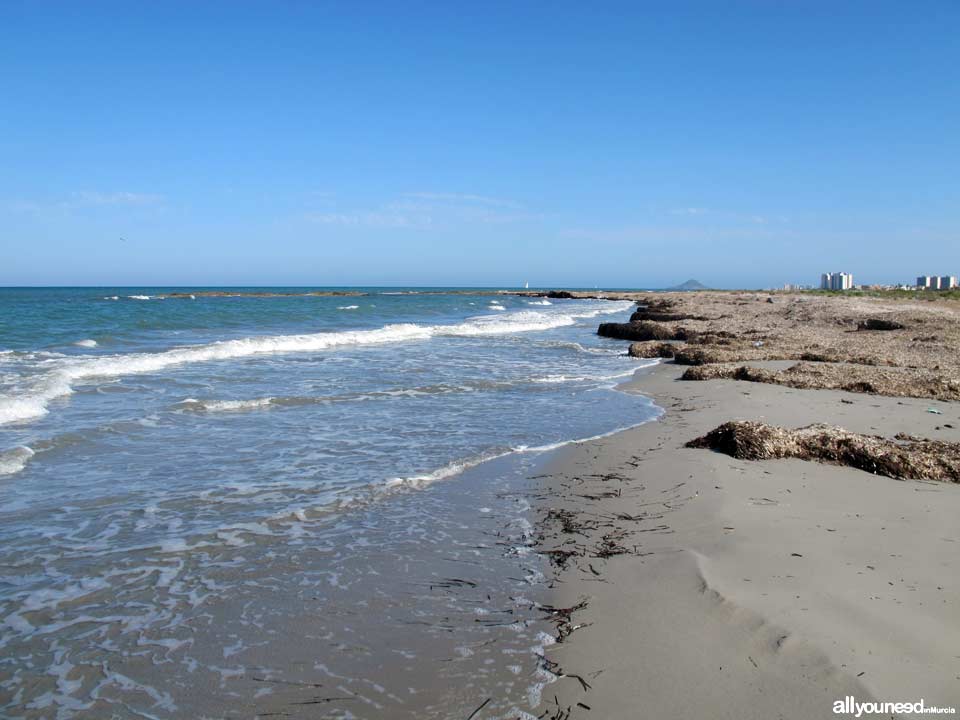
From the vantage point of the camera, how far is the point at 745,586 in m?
3.99

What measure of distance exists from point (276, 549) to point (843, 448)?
561 centimetres

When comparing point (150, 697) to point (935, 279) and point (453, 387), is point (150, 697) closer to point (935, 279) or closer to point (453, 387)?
point (453, 387)

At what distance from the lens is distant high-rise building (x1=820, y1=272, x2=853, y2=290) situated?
80.4 metres

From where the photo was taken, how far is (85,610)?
4.02 metres

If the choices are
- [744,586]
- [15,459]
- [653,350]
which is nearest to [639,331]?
[653,350]

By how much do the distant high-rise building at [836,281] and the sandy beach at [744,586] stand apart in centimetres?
8350

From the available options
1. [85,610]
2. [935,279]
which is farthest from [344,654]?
[935,279]

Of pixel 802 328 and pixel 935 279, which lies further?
pixel 935 279

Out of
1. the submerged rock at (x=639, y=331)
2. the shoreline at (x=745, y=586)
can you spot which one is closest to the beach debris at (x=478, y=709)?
the shoreline at (x=745, y=586)

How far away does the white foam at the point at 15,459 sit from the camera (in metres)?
7.01

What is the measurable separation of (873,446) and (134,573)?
676 cm

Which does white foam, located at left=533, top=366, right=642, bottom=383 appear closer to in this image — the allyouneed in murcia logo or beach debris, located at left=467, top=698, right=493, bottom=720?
beach debris, located at left=467, top=698, right=493, bottom=720

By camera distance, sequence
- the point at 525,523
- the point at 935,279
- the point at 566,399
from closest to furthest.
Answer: the point at 525,523
the point at 566,399
the point at 935,279

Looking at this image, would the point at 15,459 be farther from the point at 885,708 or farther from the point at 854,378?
the point at 854,378
